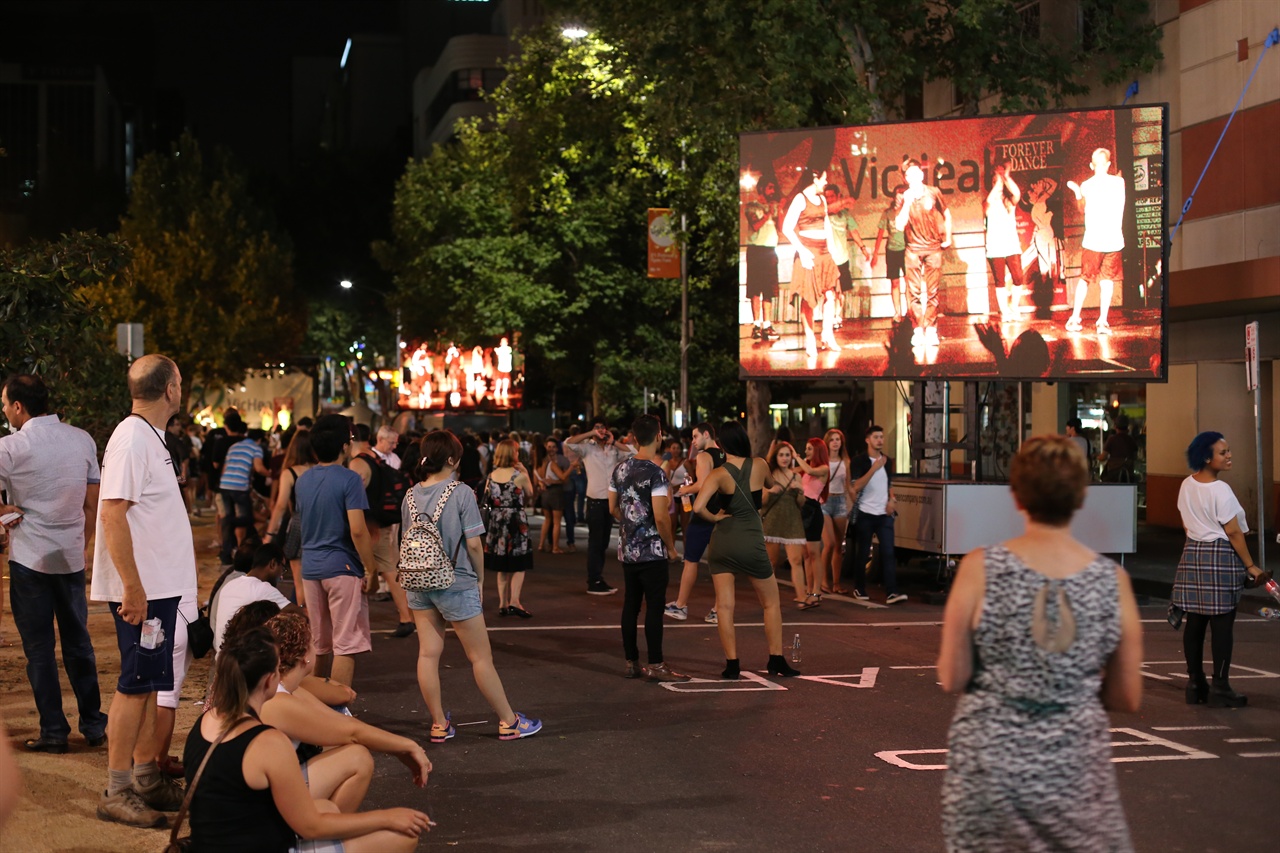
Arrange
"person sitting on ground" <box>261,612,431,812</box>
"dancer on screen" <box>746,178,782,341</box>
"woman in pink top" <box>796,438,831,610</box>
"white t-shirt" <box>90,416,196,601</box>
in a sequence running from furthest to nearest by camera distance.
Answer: "dancer on screen" <box>746,178,782,341</box>
"woman in pink top" <box>796,438,831,610</box>
"white t-shirt" <box>90,416,196,601</box>
"person sitting on ground" <box>261,612,431,812</box>

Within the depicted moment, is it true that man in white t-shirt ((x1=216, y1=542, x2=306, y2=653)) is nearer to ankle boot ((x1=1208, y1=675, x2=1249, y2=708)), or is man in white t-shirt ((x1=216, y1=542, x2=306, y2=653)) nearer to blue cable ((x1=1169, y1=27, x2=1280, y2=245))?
ankle boot ((x1=1208, y1=675, x2=1249, y2=708))

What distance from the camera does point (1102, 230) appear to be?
16.0 meters

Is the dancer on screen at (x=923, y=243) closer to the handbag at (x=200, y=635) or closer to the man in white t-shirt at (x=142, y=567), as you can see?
the handbag at (x=200, y=635)

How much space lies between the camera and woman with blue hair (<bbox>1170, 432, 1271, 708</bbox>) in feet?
30.6

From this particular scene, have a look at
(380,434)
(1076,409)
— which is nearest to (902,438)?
(1076,409)

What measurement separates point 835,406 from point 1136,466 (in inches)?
676

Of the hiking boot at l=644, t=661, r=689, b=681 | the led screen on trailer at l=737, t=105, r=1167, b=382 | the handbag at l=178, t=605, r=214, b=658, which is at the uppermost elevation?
the led screen on trailer at l=737, t=105, r=1167, b=382

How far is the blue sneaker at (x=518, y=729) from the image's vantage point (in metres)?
8.57

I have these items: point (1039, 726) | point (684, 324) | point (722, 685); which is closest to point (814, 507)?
point (722, 685)

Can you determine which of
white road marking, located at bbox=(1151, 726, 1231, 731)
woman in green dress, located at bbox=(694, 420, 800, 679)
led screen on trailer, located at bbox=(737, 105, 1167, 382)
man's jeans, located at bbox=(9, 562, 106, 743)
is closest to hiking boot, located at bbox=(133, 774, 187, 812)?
man's jeans, located at bbox=(9, 562, 106, 743)

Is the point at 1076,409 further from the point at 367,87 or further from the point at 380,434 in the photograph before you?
the point at 367,87

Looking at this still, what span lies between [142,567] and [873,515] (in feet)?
32.9

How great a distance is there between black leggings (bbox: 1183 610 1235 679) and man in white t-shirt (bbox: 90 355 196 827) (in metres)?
6.36

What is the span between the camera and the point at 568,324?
38.9 meters
